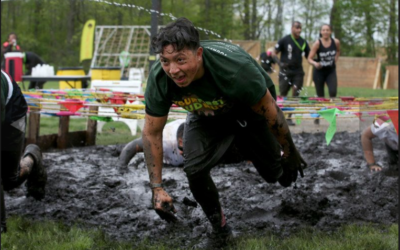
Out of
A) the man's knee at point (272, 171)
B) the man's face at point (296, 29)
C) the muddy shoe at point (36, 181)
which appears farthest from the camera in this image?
the man's face at point (296, 29)

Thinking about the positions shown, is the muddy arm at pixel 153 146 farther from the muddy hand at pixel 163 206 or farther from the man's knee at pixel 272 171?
the man's knee at pixel 272 171

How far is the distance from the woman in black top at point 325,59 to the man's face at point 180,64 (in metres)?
7.23

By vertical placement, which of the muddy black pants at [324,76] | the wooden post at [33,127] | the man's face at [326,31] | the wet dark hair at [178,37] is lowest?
the wooden post at [33,127]

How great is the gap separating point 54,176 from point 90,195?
875mm

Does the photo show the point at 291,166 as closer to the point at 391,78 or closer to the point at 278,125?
the point at 278,125

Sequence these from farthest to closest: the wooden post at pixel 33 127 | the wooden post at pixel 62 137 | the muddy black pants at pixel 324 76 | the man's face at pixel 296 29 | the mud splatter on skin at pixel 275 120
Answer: the man's face at pixel 296 29
the muddy black pants at pixel 324 76
the wooden post at pixel 62 137
the wooden post at pixel 33 127
the mud splatter on skin at pixel 275 120

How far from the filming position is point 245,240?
13.2 feet

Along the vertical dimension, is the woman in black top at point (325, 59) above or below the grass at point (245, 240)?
above

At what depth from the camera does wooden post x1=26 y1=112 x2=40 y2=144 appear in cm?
765

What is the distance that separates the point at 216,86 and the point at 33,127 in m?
4.79

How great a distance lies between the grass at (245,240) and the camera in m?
3.82

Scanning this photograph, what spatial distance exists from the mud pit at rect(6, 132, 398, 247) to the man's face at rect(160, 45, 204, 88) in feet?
4.29

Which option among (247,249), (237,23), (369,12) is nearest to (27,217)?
(247,249)

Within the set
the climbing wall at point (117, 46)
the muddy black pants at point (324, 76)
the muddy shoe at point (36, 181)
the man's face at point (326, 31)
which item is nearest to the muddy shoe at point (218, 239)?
the muddy shoe at point (36, 181)
